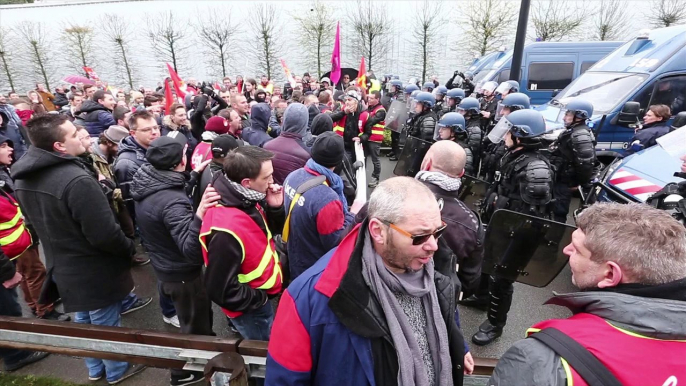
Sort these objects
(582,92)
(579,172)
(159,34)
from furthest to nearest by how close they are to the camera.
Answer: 1. (159,34)
2. (582,92)
3. (579,172)

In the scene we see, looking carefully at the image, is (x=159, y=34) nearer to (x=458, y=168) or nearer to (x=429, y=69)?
(x=429, y=69)

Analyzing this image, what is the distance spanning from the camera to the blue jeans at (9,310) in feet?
10.2

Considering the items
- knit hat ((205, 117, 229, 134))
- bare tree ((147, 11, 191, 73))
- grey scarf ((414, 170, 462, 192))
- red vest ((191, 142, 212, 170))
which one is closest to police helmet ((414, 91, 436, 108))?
knit hat ((205, 117, 229, 134))

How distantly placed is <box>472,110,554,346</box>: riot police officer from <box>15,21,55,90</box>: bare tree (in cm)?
3246

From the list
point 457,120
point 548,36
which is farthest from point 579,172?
point 548,36

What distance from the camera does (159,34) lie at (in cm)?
2602

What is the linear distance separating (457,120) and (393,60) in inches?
926

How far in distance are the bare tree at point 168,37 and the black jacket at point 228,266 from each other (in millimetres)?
27889

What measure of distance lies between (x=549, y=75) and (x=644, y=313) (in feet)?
41.1

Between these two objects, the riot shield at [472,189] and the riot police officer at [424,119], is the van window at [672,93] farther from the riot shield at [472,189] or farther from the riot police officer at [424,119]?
the riot shield at [472,189]

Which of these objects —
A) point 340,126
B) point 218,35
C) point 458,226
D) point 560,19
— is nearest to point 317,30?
point 218,35

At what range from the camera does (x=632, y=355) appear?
1076mm

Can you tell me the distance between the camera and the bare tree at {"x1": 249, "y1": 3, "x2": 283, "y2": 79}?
2612 cm

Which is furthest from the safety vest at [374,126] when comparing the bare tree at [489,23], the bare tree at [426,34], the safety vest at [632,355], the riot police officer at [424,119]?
the bare tree at [426,34]
